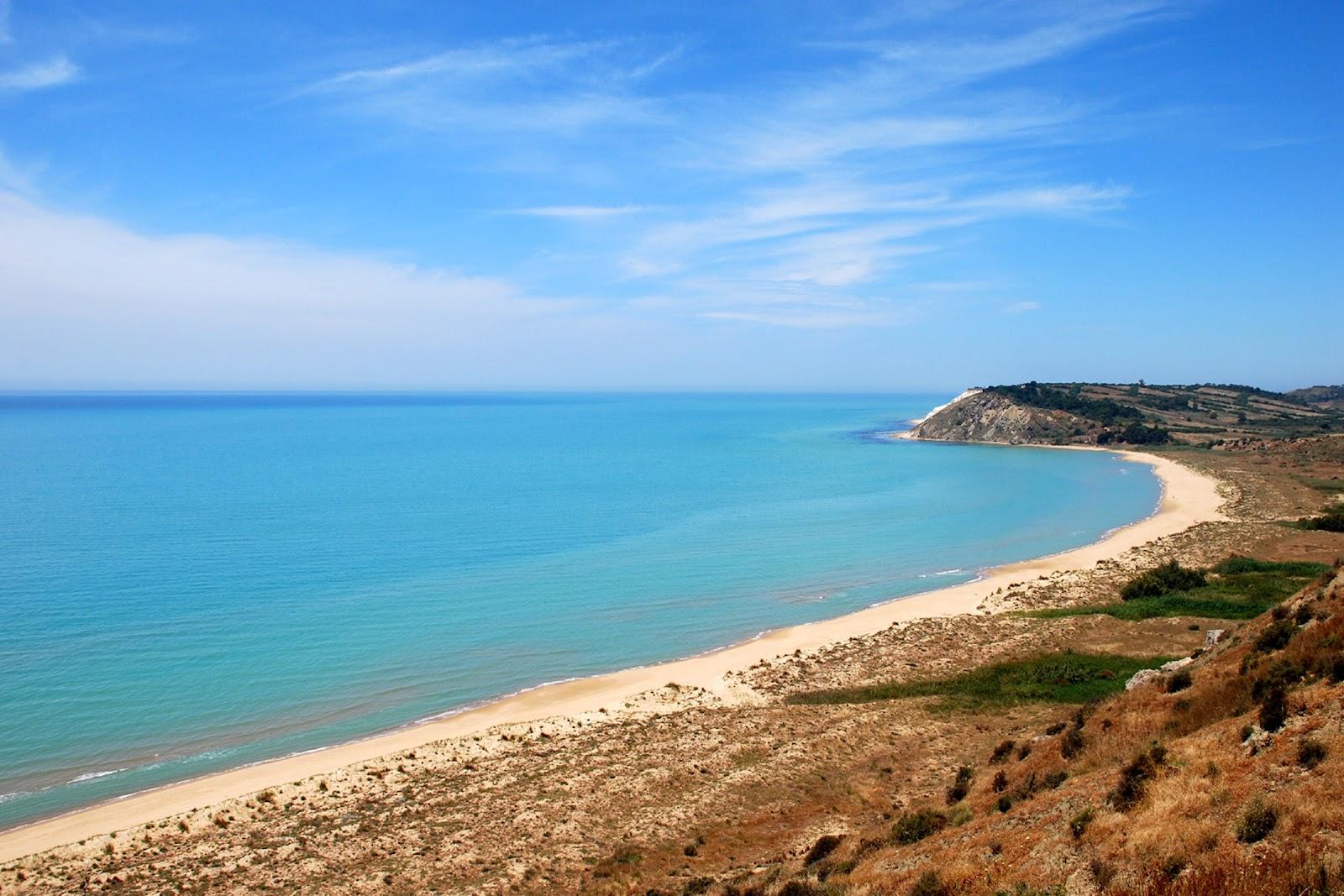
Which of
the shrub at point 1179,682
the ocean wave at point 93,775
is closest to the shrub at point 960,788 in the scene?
the shrub at point 1179,682

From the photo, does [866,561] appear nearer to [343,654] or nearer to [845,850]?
[343,654]

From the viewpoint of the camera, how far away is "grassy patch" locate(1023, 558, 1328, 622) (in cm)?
3356

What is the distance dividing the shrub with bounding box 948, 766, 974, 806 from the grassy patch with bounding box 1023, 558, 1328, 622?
1963 centimetres

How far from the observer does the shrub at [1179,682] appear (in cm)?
1789

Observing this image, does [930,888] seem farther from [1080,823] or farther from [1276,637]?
[1276,637]

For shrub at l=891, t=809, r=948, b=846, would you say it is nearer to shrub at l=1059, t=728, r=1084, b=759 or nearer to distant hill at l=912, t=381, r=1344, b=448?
shrub at l=1059, t=728, r=1084, b=759

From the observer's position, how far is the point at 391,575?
4609 centimetres

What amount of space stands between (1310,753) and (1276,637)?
23.5ft

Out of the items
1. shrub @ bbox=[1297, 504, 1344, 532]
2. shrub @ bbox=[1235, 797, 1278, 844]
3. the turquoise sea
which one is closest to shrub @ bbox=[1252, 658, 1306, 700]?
shrub @ bbox=[1235, 797, 1278, 844]

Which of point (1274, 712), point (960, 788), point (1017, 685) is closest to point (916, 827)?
point (960, 788)

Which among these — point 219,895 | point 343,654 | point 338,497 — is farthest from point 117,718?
point 338,497

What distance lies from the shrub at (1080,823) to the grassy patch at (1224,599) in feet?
83.0

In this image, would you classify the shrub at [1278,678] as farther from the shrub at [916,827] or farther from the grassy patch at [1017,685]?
the grassy patch at [1017,685]

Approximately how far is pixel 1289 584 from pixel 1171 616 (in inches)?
304
